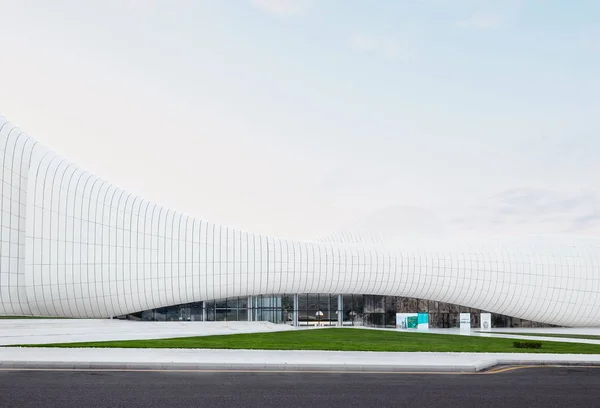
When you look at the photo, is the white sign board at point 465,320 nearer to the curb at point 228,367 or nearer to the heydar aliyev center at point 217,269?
the heydar aliyev center at point 217,269

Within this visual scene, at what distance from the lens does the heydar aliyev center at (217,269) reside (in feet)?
134

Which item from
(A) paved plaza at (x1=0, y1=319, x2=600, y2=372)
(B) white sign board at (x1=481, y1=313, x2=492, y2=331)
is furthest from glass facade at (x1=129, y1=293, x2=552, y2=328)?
(A) paved plaza at (x1=0, y1=319, x2=600, y2=372)

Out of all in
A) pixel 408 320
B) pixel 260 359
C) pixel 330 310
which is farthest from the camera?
pixel 330 310

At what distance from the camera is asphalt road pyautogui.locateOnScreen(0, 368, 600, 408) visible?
1141cm

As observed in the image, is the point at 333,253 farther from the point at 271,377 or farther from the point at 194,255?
the point at 271,377

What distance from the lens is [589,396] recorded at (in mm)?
12664

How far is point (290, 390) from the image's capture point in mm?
12898

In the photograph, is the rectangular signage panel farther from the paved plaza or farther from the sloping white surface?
the paved plaza

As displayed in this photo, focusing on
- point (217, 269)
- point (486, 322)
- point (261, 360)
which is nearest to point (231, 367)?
point (261, 360)

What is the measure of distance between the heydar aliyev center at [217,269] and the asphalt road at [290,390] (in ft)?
92.6

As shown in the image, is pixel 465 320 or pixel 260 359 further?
pixel 465 320

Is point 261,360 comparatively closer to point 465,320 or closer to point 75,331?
point 75,331

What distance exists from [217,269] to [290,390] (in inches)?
1393

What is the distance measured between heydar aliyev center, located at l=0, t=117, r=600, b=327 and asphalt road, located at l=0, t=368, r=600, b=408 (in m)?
28.2
